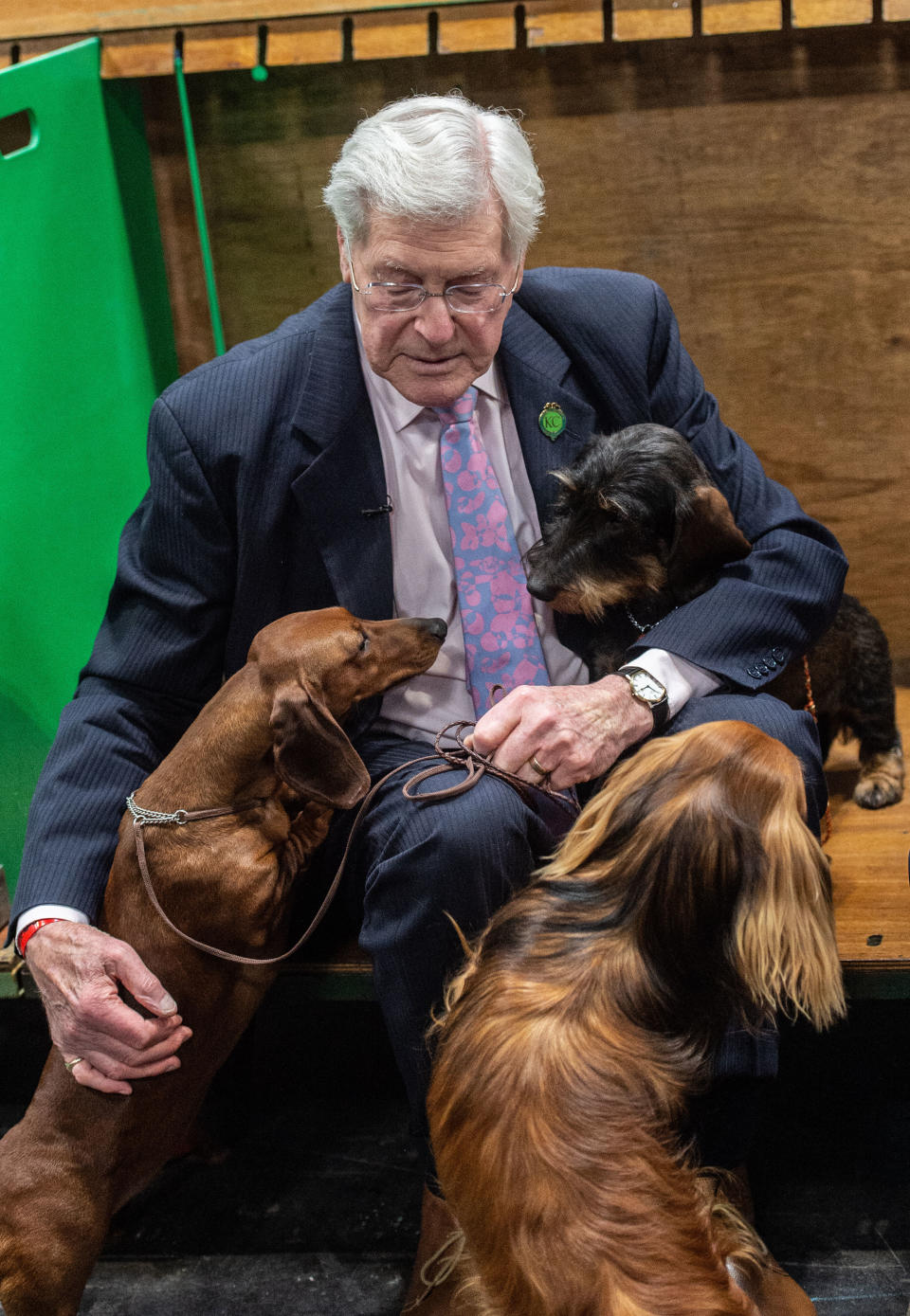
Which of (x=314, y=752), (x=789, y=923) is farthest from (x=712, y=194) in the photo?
(x=789, y=923)

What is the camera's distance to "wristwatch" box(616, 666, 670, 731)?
79.8 inches

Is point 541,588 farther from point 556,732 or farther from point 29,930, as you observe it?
point 29,930

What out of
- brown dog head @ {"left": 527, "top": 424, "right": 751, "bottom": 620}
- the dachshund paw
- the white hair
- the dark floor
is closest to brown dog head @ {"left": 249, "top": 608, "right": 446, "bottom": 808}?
brown dog head @ {"left": 527, "top": 424, "right": 751, "bottom": 620}

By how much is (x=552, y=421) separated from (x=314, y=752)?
0.72 m

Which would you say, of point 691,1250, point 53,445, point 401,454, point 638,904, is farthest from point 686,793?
point 53,445

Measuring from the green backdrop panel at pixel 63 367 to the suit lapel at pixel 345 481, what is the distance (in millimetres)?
668

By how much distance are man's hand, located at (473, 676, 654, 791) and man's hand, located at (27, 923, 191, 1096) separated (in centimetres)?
59

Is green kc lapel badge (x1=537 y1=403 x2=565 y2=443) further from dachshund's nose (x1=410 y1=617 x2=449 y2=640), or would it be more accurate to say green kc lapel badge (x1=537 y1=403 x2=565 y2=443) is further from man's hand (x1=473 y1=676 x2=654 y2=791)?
man's hand (x1=473 y1=676 x2=654 y2=791)

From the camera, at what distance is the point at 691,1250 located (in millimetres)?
1504

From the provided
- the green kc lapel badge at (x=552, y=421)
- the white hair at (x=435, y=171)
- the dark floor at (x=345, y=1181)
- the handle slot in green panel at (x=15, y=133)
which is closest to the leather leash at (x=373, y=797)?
the dark floor at (x=345, y=1181)

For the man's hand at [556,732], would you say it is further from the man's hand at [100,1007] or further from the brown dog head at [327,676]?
the man's hand at [100,1007]

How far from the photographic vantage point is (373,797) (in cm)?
210

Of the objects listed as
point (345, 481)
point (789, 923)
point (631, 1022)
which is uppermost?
point (345, 481)

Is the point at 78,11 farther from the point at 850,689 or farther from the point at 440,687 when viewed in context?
the point at 850,689
